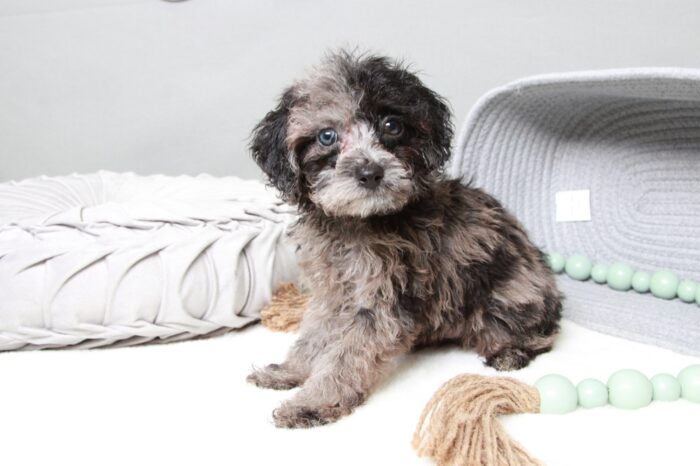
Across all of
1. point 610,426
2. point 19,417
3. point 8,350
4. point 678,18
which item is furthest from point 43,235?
point 678,18

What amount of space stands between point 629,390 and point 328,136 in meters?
1.25

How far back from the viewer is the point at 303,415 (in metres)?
1.99

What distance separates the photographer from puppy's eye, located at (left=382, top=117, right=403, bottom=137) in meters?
2.08

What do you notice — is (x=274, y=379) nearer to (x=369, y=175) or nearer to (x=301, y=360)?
(x=301, y=360)

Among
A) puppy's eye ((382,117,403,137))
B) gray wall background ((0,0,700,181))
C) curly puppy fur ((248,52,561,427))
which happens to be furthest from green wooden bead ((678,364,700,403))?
gray wall background ((0,0,700,181))

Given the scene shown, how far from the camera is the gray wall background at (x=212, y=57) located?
3775 mm

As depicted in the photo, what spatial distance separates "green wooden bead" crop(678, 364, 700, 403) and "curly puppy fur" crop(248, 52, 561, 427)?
0.50m

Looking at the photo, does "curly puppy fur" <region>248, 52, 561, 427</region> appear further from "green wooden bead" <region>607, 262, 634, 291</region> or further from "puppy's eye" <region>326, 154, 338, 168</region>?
"green wooden bead" <region>607, 262, 634, 291</region>

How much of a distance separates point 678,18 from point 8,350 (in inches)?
144

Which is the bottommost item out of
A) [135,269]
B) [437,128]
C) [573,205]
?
[135,269]

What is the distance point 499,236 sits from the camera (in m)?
2.44

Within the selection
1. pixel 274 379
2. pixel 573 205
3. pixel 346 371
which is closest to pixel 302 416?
pixel 346 371

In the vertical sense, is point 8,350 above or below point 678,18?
below

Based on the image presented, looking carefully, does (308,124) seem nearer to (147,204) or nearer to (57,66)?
(147,204)
